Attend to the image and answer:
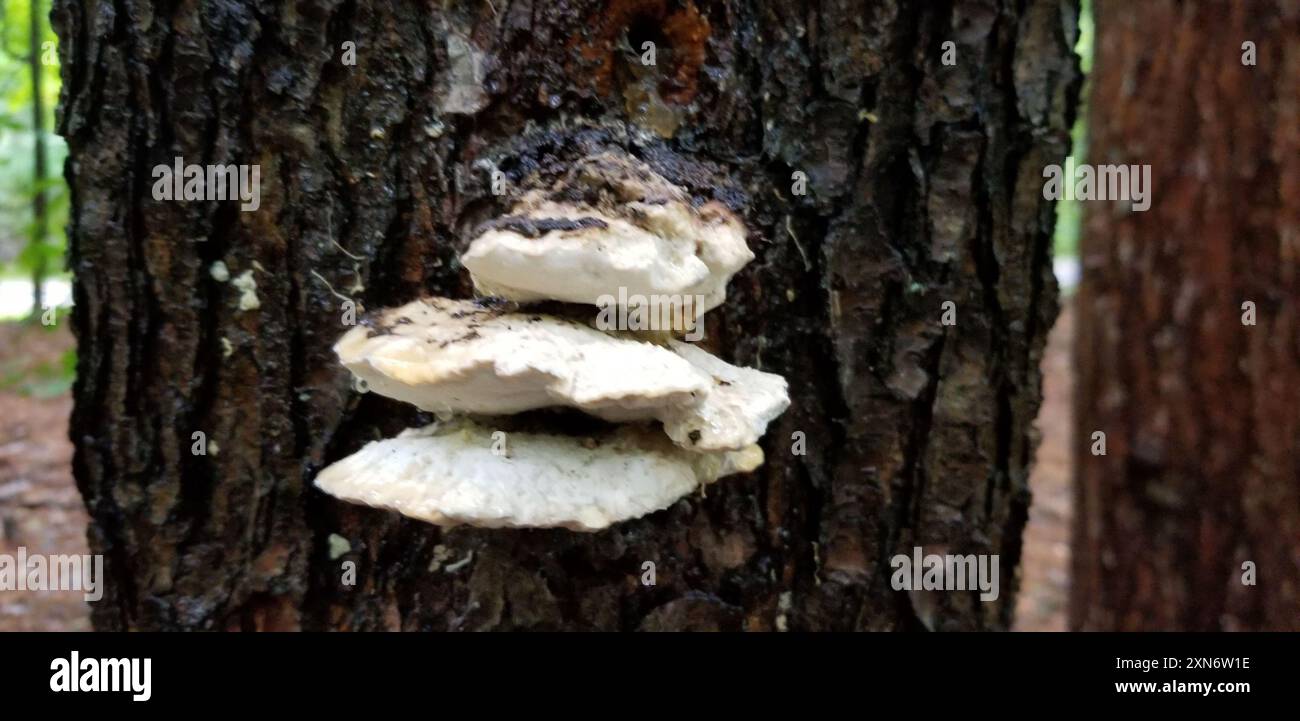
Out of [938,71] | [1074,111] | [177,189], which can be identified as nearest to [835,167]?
[938,71]

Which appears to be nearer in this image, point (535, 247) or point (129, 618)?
point (535, 247)

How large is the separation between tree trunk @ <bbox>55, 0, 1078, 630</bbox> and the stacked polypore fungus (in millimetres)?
264

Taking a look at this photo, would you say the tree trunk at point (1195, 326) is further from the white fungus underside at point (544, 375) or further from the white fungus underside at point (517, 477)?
the white fungus underside at point (517, 477)

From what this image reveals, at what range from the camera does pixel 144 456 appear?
193 cm

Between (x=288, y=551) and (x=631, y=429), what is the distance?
3.36 feet

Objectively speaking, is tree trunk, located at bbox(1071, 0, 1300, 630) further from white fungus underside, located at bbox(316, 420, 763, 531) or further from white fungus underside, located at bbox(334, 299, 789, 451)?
white fungus underside, located at bbox(316, 420, 763, 531)

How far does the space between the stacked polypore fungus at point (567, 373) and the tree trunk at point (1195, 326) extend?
307cm

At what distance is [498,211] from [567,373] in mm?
598

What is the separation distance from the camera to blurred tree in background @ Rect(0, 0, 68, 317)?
4.94m

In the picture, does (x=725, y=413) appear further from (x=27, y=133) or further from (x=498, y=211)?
(x=27, y=133)

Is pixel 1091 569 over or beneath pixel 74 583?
beneath

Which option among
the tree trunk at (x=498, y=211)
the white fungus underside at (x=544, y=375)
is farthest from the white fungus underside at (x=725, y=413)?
the tree trunk at (x=498, y=211)

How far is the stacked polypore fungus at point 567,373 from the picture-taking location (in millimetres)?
1249

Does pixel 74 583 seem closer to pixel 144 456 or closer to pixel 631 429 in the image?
pixel 144 456
